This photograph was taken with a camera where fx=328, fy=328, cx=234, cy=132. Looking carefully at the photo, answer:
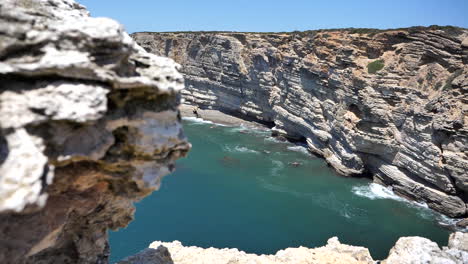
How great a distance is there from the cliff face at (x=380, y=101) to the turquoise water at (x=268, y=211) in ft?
8.95

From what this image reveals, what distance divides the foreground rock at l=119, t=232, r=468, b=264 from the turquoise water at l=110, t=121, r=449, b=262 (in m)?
7.59

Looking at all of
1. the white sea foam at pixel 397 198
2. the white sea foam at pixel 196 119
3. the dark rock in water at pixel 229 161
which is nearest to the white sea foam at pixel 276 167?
the dark rock in water at pixel 229 161

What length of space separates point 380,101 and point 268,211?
18.3 meters

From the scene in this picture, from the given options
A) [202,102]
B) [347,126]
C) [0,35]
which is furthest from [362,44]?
[0,35]

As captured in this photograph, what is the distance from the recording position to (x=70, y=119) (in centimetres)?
700

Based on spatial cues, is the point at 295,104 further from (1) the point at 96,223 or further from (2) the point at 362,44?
(1) the point at 96,223

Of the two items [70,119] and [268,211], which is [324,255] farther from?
[70,119]

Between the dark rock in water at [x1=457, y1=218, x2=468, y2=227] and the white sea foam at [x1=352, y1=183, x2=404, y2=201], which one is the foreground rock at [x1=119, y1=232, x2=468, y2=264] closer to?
the dark rock in water at [x1=457, y1=218, x2=468, y2=227]

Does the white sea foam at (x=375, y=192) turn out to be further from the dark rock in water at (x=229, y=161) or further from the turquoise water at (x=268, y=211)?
the dark rock in water at (x=229, y=161)

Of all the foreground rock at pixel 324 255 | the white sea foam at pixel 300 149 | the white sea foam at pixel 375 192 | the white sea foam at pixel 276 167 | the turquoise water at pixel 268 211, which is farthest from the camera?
the white sea foam at pixel 300 149

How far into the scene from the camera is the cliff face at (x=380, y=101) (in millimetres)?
31156

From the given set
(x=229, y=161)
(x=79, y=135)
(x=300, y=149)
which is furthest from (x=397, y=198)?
(x=79, y=135)

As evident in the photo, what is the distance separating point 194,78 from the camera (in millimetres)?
73188

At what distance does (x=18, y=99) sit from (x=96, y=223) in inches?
261
